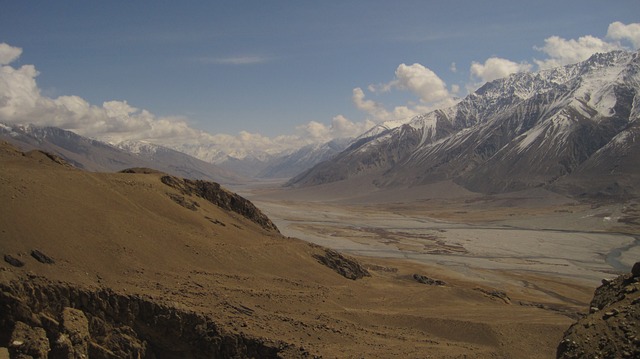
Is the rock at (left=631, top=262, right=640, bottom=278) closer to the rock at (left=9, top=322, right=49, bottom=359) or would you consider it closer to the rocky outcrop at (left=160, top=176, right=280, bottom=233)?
the rock at (left=9, top=322, right=49, bottom=359)

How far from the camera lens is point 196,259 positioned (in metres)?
34.2

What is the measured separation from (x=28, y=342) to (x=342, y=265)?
98.8 feet

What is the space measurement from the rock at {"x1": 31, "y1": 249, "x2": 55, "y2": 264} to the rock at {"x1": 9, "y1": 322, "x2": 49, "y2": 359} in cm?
437

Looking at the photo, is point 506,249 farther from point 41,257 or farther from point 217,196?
point 41,257

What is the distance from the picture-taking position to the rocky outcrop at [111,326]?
2291 cm

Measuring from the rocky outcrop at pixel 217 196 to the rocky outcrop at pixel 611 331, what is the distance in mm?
38329

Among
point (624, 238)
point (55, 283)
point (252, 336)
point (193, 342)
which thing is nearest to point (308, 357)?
point (252, 336)

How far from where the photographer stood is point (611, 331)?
1578 cm

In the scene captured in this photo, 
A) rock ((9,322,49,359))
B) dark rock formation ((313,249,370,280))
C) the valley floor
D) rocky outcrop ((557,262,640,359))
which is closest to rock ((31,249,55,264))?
rock ((9,322,49,359))

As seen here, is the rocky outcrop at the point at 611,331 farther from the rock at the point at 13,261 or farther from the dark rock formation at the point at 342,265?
the dark rock formation at the point at 342,265

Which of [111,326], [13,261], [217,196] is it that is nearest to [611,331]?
[111,326]

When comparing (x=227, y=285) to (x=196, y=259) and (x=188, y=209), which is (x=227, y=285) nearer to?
(x=196, y=259)

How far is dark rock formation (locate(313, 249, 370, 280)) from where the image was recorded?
46.4m

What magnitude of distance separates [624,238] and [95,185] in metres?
134
